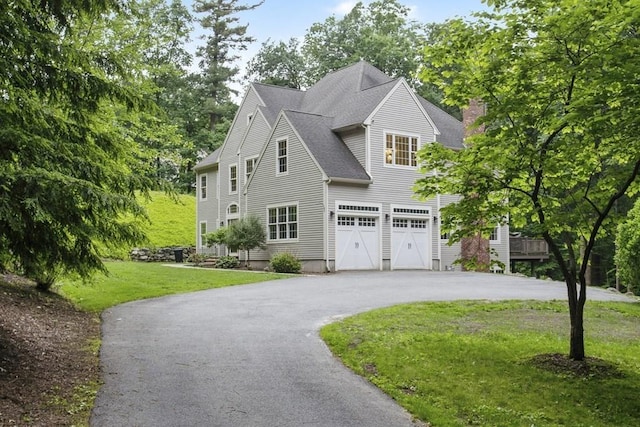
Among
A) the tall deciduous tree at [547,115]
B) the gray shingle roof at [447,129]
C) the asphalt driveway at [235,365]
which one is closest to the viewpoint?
the asphalt driveway at [235,365]

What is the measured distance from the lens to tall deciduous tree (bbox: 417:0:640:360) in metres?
7.02

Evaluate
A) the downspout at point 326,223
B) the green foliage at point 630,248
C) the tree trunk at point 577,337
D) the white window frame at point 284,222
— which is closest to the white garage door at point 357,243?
the downspout at point 326,223

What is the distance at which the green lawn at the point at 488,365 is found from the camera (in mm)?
6500

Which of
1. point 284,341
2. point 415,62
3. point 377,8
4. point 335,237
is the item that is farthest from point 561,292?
point 377,8

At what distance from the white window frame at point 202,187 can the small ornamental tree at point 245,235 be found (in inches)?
378

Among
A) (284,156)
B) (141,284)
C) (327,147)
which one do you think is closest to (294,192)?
(284,156)

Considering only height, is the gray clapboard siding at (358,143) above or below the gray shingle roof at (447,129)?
below

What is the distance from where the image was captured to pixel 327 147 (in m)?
25.4

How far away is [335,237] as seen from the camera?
23.9 m

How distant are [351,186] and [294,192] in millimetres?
2480

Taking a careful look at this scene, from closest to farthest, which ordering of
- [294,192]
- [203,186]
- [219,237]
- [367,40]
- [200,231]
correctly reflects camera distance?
[294,192], [219,237], [200,231], [203,186], [367,40]

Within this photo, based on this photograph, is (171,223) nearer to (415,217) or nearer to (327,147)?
(327,147)

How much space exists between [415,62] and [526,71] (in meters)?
36.3

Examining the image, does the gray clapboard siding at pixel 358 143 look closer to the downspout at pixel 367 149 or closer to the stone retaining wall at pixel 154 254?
the downspout at pixel 367 149
